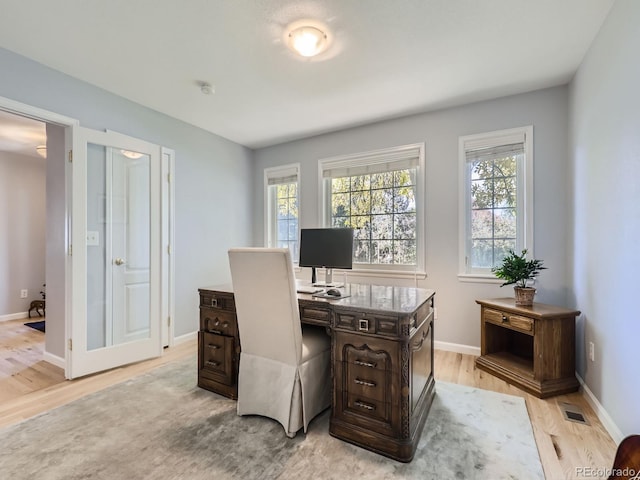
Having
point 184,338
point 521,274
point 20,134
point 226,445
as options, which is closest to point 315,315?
point 226,445

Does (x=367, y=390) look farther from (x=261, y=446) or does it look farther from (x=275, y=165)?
(x=275, y=165)

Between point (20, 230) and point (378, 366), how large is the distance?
5.99 metres

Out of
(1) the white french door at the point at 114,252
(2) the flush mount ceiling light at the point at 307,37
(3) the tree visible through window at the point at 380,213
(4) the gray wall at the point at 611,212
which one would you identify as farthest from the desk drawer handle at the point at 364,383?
(1) the white french door at the point at 114,252

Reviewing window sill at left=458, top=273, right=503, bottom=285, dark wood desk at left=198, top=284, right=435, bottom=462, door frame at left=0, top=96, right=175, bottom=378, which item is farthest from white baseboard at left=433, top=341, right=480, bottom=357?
door frame at left=0, top=96, right=175, bottom=378

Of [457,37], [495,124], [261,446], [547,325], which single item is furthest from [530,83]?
[261,446]

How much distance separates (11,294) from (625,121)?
7.27 metres

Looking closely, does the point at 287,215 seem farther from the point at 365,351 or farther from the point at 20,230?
the point at 20,230

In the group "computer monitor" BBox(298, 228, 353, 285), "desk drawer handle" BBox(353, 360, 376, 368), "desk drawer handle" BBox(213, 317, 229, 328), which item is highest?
"computer monitor" BBox(298, 228, 353, 285)

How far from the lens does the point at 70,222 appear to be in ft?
8.59

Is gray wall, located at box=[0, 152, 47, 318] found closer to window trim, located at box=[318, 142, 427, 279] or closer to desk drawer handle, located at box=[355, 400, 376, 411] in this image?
window trim, located at box=[318, 142, 427, 279]

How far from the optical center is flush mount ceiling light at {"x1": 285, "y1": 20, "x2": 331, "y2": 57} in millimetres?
2010

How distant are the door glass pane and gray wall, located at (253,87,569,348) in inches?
79.9

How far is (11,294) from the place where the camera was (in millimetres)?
4691

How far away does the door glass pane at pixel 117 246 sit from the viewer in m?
2.78
